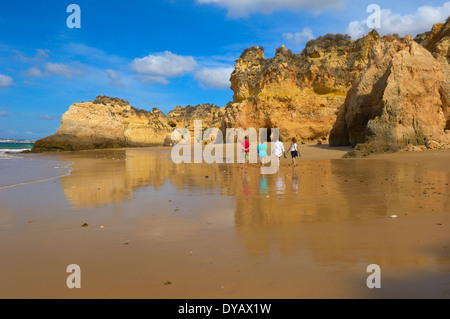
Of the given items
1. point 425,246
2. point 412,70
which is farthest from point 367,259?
A: point 412,70

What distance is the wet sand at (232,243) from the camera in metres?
2.69

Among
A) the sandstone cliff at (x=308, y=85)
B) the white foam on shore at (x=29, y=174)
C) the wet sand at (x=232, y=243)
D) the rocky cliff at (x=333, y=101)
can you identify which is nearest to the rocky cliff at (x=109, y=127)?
the rocky cliff at (x=333, y=101)

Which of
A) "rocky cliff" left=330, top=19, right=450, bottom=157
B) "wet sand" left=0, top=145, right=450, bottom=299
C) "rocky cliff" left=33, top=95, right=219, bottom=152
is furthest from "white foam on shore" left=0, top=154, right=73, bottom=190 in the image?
"rocky cliff" left=33, top=95, right=219, bottom=152

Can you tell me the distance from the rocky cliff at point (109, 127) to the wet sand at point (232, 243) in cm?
3754

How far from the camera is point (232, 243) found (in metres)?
3.82

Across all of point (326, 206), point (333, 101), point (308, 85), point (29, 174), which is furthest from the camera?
point (308, 85)

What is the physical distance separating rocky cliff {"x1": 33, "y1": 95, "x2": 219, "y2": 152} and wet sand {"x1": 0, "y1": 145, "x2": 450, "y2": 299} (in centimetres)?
3754

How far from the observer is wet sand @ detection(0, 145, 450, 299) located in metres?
2.69

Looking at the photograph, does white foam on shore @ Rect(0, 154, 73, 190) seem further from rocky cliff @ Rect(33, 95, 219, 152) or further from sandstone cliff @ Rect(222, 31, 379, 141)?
rocky cliff @ Rect(33, 95, 219, 152)

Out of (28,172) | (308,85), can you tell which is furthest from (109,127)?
(28,172)

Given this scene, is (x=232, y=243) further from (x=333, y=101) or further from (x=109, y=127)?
(x=109, y=127)

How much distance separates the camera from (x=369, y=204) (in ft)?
18.9

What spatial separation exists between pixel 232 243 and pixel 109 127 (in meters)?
46.5
